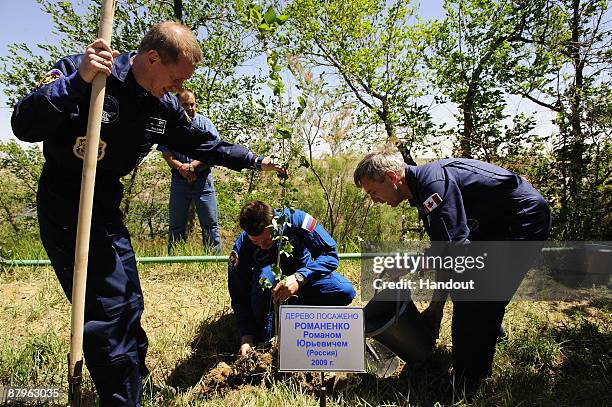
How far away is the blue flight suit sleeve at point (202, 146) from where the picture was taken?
2.42 meters

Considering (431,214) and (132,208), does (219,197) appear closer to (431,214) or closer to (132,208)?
(132,208)

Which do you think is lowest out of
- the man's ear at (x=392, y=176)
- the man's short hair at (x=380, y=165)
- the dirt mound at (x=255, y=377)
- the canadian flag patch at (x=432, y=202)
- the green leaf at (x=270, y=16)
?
the dirt mound at (x=255, y=377)

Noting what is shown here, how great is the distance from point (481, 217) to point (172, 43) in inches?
73.3

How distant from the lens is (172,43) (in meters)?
1.79

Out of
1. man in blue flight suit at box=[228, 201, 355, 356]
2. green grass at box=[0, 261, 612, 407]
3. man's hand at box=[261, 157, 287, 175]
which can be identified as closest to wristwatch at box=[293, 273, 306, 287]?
man in blue flight suit at box=[228, 201, 355, 356]

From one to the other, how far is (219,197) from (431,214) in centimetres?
654

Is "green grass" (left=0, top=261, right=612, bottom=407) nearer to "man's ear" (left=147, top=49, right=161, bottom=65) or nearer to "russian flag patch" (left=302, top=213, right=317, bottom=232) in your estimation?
"russian flag patch" (left=302, top=213, right=317, bottom=232)

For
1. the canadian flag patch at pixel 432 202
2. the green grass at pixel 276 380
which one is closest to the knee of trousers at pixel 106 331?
the green grass at pixel 276 380

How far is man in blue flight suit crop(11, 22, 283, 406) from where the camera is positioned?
1841 mm

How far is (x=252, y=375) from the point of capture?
2.49 m

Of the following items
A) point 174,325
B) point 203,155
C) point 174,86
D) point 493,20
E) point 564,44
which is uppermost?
point 493,20

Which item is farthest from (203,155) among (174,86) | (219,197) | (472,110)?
(219,197)

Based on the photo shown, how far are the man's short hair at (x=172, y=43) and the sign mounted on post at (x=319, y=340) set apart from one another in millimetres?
1166

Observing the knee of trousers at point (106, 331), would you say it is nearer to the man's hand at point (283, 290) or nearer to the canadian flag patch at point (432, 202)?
the man's hand at point (283, 290)
